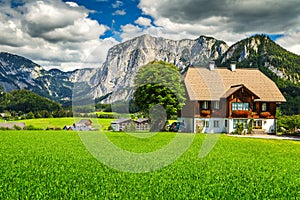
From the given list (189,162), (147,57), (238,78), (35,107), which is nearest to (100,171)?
(189,162)

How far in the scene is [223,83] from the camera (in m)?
57.5

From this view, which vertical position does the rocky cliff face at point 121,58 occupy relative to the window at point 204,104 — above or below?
above

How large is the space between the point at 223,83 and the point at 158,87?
17.5m

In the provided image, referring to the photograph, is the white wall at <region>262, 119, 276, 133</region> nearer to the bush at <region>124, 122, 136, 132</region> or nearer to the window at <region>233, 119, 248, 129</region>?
the window at <region>233, 119, 248, 129</region>

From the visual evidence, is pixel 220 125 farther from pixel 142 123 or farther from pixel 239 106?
pixel 142 123

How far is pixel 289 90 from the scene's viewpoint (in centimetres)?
14100

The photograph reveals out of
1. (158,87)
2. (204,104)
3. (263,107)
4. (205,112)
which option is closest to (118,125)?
(158,87)

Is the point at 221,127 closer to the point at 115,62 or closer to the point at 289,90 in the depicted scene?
the point at 115,62

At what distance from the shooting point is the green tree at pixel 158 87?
133ft

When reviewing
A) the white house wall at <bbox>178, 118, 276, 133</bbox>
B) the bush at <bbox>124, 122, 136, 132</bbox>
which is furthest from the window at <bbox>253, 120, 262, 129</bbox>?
the bush at <bbox>124, 122, 136, 132</bbox>

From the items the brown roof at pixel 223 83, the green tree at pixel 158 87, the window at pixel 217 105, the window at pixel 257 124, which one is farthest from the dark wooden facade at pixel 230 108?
the green tree at pixel 158 87

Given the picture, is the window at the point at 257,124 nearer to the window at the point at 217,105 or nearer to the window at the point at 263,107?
the window at the point at 263,107

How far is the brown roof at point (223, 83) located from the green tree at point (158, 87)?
490cm

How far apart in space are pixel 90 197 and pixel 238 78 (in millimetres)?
51781
